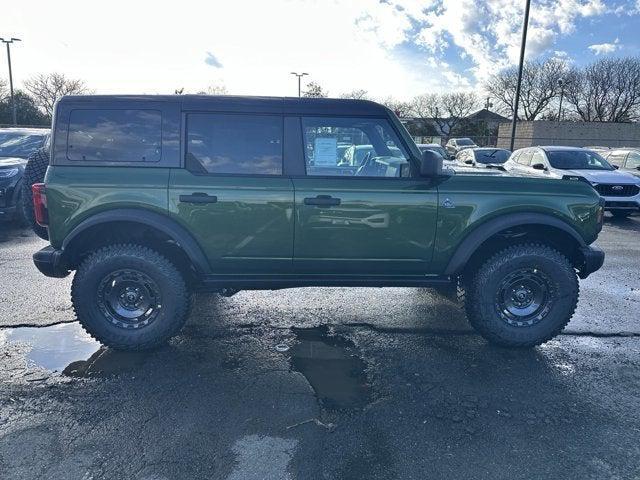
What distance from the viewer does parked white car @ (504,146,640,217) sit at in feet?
33.1

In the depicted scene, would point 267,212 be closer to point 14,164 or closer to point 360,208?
point 360,208

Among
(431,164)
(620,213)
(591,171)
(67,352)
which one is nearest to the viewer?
(431,164)

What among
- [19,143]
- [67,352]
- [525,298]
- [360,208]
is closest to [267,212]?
[360,208]

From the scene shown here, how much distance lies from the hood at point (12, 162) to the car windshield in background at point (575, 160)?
11.6 m

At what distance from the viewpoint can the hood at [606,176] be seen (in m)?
10.1

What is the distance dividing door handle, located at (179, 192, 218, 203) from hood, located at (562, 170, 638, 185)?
372 inches

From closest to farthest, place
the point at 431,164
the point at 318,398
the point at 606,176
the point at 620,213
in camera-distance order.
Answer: the point at 318,398
the point at 431,164
the point at 606,176
the point at 620,213

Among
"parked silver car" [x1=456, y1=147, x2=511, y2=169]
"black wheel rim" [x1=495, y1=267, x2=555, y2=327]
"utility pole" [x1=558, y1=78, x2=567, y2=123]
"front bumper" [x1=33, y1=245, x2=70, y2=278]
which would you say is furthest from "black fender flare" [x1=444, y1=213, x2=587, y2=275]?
"utility pole" [x1=558, y1=78, x2=567, y2=123]

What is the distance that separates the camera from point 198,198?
3.43m

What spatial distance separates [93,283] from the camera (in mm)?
3496

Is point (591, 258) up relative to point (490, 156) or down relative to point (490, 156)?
down

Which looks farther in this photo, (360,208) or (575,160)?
(575,160)

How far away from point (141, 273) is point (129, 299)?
288 millimetres

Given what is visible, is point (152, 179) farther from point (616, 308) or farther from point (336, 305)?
point (616, 308)
